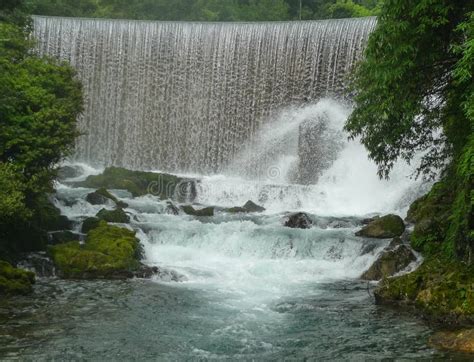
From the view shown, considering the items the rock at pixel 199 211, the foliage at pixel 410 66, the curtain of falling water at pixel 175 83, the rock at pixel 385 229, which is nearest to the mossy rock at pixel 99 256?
the rock at pixel 199 211

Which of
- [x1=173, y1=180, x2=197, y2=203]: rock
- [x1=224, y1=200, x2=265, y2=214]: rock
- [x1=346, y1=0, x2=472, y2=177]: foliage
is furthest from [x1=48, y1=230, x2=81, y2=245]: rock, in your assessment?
[x1=173, y1=180, x2=197, y2=203]: rock

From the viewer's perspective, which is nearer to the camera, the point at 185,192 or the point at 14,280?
the point at 14,280

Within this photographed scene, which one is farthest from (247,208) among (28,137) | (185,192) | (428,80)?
(428,80)

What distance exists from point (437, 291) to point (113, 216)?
40.8 feet

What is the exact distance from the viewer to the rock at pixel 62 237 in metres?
19.2

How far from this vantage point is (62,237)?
63.8 feet

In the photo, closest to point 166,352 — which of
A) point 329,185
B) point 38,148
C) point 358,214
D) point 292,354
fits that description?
point 292,354

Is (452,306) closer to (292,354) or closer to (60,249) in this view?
(292,354)

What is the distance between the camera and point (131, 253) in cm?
1828

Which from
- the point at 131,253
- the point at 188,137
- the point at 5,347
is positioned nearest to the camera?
the point at 5,347

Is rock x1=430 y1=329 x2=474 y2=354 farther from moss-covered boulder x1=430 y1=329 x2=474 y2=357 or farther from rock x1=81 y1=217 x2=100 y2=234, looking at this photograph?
rock x1=81 y1=217 x2=100 y2=234

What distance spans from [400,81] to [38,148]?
956 cm

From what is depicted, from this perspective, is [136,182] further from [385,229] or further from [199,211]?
[385,229]

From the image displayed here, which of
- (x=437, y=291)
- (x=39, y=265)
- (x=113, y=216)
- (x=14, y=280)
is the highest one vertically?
(x=437, y=291)
